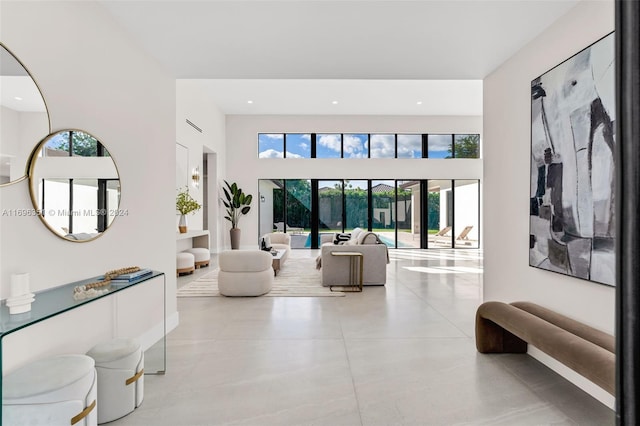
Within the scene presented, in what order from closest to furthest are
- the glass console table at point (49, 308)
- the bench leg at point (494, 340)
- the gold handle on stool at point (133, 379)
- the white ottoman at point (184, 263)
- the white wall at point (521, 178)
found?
1. the glass console table at point (49, 308)
2. the gold handle on stool at point (133, 379)
3. the white wall at point (521, 178)
4. the bench leg at point (494, 340)
5. the white ottoman at point (184, 263)

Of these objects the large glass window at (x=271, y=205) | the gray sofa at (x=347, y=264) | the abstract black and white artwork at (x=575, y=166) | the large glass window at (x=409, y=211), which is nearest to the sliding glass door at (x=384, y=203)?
the large glass window at (x=409, y=211)

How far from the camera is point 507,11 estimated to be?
2477 mm

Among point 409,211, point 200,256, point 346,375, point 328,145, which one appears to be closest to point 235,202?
point 200,256

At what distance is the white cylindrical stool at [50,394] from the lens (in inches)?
61.7

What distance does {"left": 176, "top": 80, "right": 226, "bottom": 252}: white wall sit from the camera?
7387mm

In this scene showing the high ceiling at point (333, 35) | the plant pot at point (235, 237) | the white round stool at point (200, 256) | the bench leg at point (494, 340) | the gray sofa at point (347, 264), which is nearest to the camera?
the high ceiling at point (333, 35)

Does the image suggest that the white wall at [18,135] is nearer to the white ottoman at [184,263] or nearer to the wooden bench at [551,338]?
the wooden bench at [551,338]

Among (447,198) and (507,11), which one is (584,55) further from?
(447,198)

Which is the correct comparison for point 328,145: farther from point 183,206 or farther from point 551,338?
point 551,338

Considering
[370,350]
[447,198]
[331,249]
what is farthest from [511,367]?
[447,198]

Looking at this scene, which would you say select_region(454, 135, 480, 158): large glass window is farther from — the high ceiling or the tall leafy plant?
the high ceiling

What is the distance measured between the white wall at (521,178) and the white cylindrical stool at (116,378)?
115 inches

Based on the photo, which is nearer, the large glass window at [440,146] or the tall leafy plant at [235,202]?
the tall leafy plant at [235,202]

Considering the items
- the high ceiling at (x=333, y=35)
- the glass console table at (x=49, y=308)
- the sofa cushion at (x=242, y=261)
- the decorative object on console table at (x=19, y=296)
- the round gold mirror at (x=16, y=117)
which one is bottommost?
the sofa cushion at (x=242, y=261)
